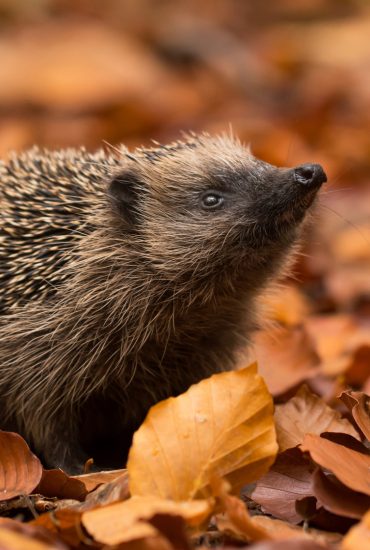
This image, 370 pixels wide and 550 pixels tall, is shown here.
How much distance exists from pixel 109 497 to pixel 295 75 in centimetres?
1069

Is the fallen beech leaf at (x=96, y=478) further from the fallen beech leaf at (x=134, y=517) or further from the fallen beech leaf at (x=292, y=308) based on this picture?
the fallen beech leaf at (x=292, y=308)

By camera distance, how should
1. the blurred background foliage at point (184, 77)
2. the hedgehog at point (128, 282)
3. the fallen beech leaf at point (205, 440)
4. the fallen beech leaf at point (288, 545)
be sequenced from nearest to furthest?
the fallen beech leaf at point (288, 545) → the fallen beech leaf at point (205, 440) → the hedgehog at point (128, 282) → the blurred background foliage at point (184, 77)

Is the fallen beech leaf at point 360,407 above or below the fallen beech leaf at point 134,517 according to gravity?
above

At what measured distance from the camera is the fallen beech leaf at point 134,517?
313 cm

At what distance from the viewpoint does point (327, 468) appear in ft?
12.0

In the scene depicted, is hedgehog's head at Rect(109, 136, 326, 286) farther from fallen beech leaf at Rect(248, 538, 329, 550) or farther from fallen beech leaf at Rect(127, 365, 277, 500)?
fallen beech leaf at Rect(248, 538, 329, 550)

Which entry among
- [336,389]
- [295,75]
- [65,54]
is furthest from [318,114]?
[336,389]

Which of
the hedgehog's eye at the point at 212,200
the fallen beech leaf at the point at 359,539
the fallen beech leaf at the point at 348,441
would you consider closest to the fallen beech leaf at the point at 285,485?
the fallen beech leaf at the point at 348,441

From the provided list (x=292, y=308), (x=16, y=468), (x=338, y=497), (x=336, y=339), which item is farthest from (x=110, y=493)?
(x=292, y=308)

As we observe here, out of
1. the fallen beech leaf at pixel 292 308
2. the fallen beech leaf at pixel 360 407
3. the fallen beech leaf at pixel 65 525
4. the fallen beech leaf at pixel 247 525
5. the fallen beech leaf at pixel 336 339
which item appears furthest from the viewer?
the fallen beech leaf at pixel 292 308

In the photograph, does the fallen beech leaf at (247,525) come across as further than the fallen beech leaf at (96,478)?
No

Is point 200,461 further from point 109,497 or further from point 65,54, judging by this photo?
point 65,54

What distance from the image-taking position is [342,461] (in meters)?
3.78

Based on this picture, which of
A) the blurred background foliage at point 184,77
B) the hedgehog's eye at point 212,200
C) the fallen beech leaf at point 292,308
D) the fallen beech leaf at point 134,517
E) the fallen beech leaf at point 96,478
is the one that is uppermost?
the blurred background foliage at point 184,77
